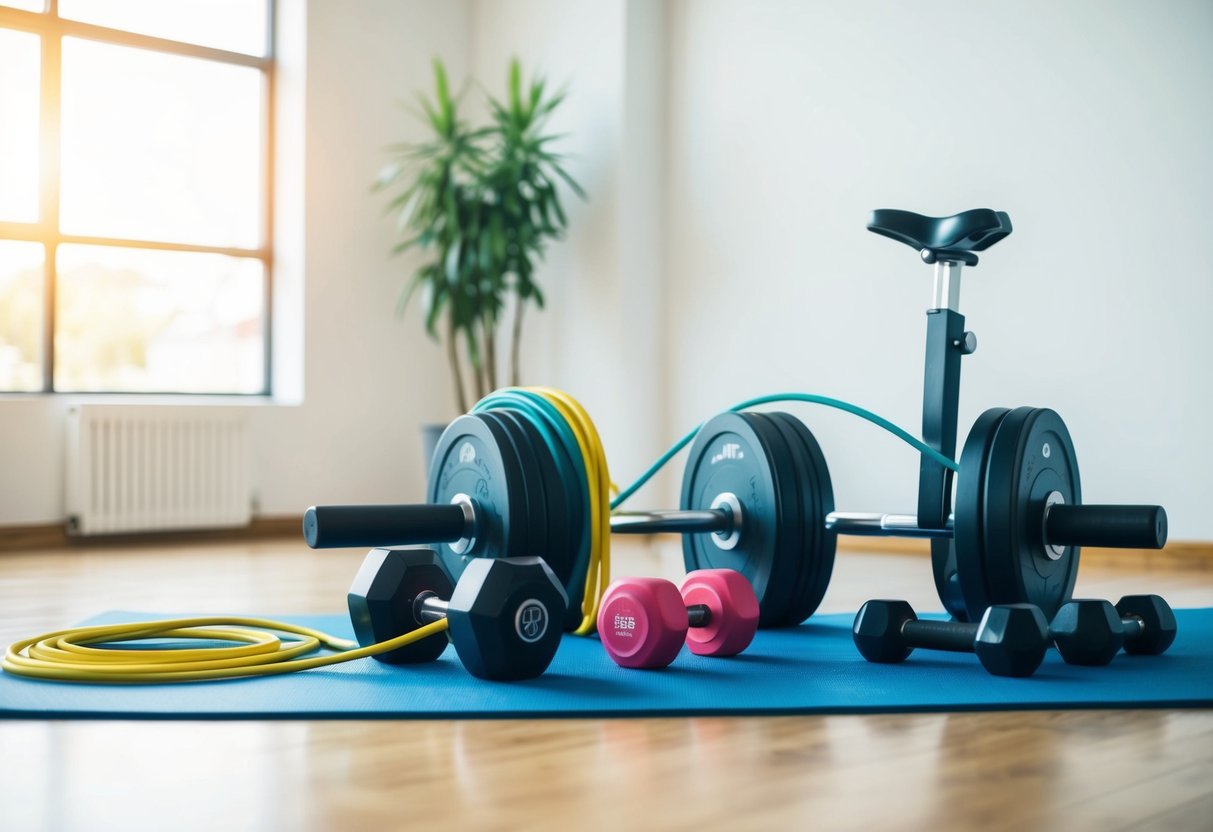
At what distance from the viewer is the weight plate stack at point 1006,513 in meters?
2.01

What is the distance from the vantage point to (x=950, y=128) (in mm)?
4133

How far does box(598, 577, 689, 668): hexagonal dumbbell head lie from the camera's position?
1.91 meters

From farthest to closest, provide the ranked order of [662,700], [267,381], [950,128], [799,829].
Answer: [267,381] → [950,128] → [662,700] → [799,829]

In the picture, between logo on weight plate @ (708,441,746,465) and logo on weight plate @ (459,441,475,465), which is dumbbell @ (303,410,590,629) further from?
logo on weight plate @ (708,441,746,465)

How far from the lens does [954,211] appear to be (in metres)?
4.08

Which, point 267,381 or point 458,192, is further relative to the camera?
point 267,381

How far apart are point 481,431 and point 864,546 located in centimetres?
261

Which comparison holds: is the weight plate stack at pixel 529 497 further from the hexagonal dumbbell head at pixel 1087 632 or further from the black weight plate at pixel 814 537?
the hexagonal dumbbell head at pixel 1087 632

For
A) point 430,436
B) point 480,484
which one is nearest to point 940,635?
point 480,484

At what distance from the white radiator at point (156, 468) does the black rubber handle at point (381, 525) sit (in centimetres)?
276

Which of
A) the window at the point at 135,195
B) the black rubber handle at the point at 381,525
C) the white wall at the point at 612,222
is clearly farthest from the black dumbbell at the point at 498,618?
the window at the point at 135,195

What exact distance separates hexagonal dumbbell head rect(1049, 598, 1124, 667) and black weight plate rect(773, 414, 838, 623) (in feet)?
1.75

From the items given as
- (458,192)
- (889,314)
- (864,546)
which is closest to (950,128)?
(889,314)

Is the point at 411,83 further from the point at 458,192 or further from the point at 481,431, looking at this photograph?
the point at 481,431
